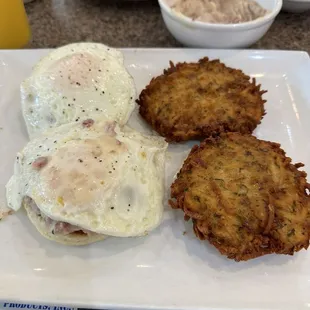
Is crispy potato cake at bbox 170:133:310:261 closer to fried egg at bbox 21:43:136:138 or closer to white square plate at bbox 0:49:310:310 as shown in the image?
white square plate at bbox 0:49:310:310

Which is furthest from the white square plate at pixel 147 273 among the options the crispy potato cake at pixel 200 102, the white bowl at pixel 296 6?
the white bowl at pixel 296 6

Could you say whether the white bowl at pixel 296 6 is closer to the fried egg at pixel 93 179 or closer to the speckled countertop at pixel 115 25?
the speckled countertop at pixel 115 25

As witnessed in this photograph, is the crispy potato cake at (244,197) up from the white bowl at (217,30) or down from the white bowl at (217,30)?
down

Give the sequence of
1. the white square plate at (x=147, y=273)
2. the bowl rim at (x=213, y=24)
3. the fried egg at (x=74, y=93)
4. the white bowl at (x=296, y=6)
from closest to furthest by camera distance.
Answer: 1. the white square plate at (x=147, y=273)
2. the fried egg at (x=74, y=93)
3. the bowl rim at (x=213, y=24)
4. the white bowl at (x=296, y=6)

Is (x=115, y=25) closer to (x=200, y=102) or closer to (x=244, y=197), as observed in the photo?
(x=200, y=102)

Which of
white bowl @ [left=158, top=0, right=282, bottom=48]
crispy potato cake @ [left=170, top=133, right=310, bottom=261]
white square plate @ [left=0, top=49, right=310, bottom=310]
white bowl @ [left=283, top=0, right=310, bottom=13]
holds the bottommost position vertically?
white square plate @ [left=0, top=49, right=310, bottom=310]

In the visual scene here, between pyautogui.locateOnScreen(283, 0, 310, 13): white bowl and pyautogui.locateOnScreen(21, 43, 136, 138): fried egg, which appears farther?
pyautogui.locateOnScreen(283, 0, 310, 13): white bowl

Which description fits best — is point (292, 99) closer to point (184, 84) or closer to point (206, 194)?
point (184, 84)

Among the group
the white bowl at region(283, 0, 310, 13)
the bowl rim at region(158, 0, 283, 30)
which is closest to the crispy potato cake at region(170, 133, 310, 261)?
the bowl rim at region(158, 0, 283, 30)
